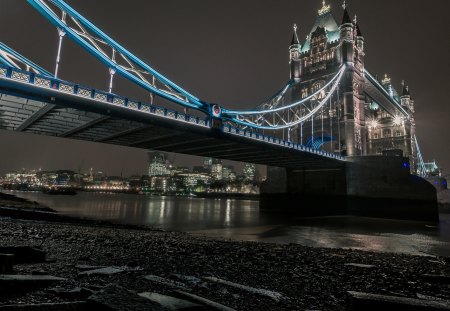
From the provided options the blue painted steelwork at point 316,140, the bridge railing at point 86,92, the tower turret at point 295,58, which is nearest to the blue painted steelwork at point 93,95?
the bridge railing at point 86,92

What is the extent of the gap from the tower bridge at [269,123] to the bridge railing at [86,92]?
6 centimetres

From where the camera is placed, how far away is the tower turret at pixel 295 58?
6278 centimetres

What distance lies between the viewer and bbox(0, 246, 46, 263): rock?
562 cm

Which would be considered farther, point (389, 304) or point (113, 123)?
point (113, 123)

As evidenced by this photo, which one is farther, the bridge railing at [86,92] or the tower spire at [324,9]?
the tower spire at [324,9]

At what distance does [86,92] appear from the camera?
827 inches

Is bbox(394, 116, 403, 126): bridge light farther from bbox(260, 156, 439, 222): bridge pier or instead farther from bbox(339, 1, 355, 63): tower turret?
bbox(260, 156, 439, 222): bridge pier

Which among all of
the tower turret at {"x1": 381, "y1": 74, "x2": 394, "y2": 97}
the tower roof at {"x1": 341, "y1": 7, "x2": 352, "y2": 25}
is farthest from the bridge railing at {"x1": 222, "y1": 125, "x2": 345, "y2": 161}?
the tower turret at {"x1": 381, "y1": 74, "x2": 394, "y2": 97}

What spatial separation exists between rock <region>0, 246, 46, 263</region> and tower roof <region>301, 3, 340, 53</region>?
6285 centimetres

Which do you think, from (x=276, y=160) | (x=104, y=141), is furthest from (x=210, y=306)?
(x=276, y=160)

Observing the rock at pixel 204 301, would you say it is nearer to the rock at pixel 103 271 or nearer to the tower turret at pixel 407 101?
the rock at pixel 103 271

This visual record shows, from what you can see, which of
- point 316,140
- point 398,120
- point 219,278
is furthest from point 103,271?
point 398,120

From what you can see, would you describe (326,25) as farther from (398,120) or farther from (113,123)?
(113,123)

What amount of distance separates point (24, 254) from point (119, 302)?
3.80m
